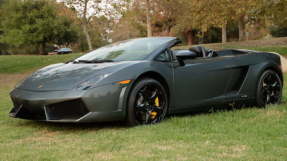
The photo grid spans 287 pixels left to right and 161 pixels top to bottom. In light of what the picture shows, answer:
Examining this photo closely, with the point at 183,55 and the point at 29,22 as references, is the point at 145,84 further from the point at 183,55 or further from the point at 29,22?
the point at 29,22

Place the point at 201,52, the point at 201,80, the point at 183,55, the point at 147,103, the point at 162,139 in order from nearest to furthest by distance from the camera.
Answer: the point at 162,139, the point at 147,103, the point at 183,55, the point at 201,80, the point at 201,52

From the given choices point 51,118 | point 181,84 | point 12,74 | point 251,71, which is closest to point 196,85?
point 181,84

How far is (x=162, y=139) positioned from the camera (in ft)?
14.1

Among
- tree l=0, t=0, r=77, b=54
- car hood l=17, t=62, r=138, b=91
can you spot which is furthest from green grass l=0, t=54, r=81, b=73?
car hood l=17, t=62, r=138, b=91

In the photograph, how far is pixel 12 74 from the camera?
22.4 m

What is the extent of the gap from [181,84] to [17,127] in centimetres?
237

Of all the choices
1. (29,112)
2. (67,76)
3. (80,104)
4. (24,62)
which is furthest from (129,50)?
(24,62)

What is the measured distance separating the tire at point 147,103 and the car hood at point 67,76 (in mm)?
368

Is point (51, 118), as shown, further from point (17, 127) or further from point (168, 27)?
point (168, 27)

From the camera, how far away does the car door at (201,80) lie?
5652 mm

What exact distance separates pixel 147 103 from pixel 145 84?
0.26 meters

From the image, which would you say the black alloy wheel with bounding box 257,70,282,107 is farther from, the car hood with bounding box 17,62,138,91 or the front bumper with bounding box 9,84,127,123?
the front bumper with bounding box 9,84,127,123

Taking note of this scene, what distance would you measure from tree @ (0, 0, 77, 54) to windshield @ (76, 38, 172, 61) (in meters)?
36.0

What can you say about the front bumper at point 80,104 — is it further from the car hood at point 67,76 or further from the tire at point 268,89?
the tire at point 268,89
